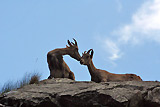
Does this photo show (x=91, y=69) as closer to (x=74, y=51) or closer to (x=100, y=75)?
(x=100, y=75)

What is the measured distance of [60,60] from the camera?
496 inches

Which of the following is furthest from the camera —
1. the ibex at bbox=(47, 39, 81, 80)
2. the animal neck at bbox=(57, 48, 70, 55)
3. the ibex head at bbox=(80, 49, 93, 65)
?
the animal neck at bbox=(57, 48, 70, 55)

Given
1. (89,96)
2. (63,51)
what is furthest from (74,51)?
(89,96)

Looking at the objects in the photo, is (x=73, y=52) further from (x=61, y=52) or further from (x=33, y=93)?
(x=33, y=93)

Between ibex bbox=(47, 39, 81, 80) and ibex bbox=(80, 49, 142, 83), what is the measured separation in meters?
0.71

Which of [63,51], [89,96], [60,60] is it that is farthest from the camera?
[63,51]

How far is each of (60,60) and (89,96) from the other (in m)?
4.17

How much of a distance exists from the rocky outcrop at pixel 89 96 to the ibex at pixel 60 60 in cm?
259

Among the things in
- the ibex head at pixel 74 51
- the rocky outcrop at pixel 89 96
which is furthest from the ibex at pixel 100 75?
the rocky outcrop at pixel 89 96

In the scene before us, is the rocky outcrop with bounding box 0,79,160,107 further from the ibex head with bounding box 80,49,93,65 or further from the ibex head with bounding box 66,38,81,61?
the ibex head with bounding box 66,38,81,61

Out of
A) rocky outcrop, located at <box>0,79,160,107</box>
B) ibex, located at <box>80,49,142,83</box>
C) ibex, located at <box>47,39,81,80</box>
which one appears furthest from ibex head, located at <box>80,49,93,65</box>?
rocky outcrop, located at <box>0,79,160,107</box>

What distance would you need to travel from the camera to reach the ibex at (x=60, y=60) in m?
12.4

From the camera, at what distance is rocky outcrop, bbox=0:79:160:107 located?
841 centimetres

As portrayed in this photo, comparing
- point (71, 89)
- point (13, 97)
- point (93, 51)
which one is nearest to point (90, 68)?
point (93, 51)
